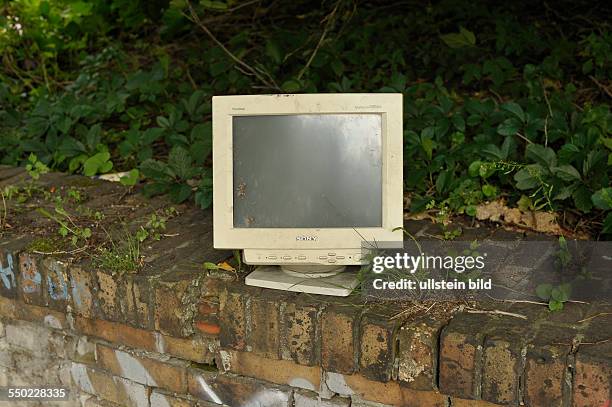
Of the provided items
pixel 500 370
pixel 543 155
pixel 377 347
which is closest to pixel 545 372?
pixel 500 370

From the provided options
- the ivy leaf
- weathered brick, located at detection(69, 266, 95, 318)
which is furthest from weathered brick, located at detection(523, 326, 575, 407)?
weathered brick, located at detection(69, 266, 95, 318)

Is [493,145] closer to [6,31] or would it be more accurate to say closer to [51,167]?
[51,167]

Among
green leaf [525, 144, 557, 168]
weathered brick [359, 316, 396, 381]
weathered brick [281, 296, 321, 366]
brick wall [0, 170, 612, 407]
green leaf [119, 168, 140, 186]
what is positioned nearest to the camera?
brick wall [0, 170, 612, 407]

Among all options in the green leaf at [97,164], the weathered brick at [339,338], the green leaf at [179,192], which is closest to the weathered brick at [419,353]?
the weathered brick at [339,338]

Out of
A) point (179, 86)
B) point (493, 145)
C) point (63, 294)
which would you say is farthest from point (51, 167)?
point (493, 145)

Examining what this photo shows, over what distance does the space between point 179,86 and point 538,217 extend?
94.2 inches

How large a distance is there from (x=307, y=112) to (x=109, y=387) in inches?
50.9

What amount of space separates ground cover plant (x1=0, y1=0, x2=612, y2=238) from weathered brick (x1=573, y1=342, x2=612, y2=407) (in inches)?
32.7

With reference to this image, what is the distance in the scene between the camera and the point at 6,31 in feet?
19.7

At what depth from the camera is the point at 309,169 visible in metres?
2.46

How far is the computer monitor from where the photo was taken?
8.02 feet

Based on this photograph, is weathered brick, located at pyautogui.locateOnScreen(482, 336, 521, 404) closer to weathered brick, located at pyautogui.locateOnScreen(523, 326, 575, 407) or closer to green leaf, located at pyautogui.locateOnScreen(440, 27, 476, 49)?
weathered brick, located at pyautogui.locateOnScreen(523, 326, 575, 407)

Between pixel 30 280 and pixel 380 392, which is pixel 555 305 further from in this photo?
pixel 30 280

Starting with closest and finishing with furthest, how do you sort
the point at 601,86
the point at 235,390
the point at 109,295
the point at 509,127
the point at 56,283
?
the point at 235,390 < the point at 109,295 < the point at 56,283 < the point at 509,127 < the point at 601,86
